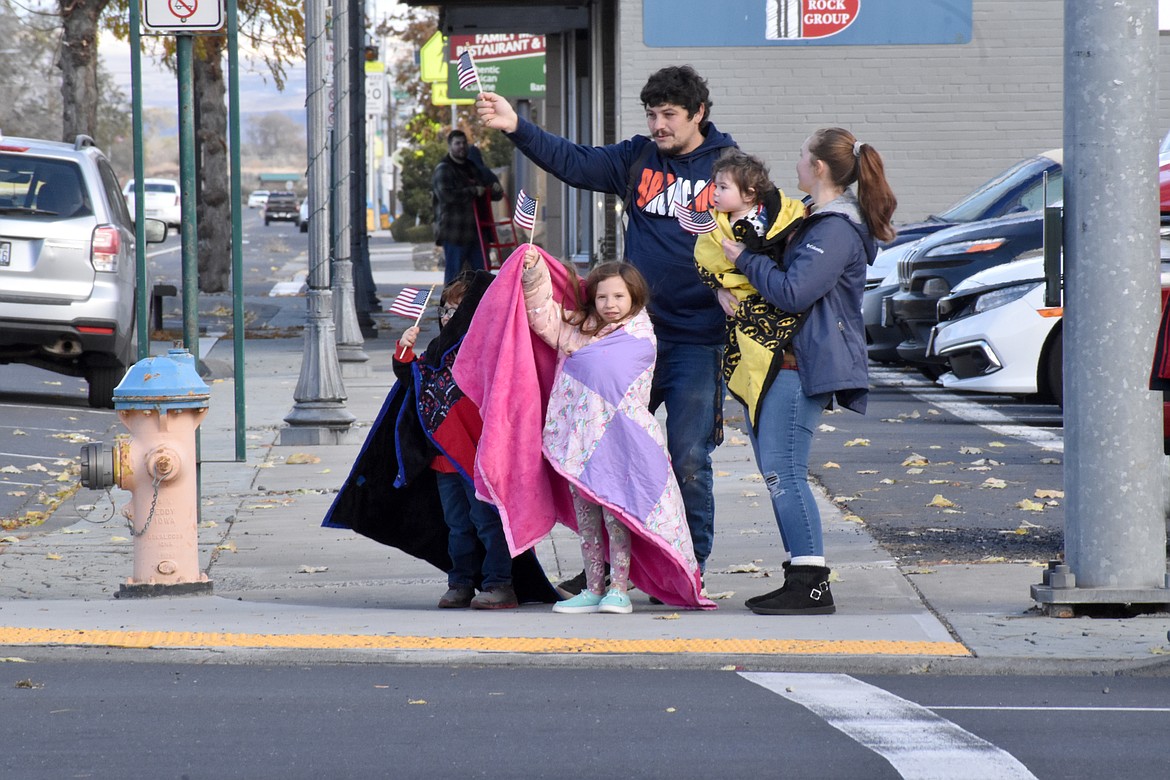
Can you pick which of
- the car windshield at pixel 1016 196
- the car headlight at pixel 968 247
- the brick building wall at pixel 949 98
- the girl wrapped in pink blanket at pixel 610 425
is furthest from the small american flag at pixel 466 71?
the brick building wall at pixel 949 98

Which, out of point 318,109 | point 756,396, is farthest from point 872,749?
point 318,109

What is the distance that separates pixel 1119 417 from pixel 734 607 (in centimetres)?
156

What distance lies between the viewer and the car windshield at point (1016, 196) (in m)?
15.6

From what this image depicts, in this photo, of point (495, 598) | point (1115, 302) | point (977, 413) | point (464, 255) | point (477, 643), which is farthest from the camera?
point (464, 255)

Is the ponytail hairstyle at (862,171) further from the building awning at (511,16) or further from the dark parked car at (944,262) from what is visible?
the building awning at (511,16)

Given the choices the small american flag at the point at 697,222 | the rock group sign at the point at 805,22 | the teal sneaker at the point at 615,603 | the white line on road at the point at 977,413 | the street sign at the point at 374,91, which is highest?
the street sign at the point at 374,91

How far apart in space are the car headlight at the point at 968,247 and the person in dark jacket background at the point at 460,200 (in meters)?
5.80

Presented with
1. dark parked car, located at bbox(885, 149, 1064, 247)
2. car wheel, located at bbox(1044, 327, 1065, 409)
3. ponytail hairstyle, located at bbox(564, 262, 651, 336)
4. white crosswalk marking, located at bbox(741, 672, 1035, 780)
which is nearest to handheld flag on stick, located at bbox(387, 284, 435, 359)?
ponytail hairstyle, located at bbox(564, 262, 651, 336)

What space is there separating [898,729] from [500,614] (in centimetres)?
201

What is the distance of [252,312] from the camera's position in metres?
22.8

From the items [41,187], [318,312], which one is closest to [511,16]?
[41,187]

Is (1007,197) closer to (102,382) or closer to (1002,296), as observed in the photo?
(1002,296)

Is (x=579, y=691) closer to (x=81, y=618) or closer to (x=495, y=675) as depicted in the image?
(x=495, y=675)

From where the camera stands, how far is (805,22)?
20.2 meters
